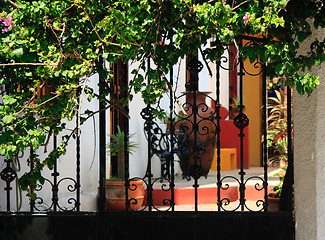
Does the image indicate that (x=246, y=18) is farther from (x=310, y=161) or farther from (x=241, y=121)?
(x=310, y=161)

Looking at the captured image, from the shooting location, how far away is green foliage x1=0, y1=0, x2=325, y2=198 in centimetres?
278

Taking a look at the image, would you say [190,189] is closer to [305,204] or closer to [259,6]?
[305,204]

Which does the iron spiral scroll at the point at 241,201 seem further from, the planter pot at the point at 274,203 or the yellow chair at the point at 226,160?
the yellow chair at the point at 226,160

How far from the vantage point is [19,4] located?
2.97 m

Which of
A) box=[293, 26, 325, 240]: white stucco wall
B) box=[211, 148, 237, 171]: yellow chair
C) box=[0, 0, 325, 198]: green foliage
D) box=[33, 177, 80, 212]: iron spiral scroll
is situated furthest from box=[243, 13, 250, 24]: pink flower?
box=[211, 148, 237, 171]: yellow chair

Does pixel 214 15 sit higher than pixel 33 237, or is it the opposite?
pixel 214 15

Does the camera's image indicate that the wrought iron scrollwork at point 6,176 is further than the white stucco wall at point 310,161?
Yes

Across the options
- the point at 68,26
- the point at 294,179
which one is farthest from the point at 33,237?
the point at 294,179

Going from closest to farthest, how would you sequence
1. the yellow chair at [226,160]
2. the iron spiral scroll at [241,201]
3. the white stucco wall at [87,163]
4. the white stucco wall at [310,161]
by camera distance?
the white stucco wall at [310,161] → the iron spiral scroll at [241,201] → the white stucco wall at [87,163] → the yellow chair at [226,160]

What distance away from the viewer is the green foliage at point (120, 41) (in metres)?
2.78

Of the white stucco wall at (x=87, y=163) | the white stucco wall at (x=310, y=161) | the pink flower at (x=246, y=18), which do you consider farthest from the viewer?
the white stucco wall at (x=87, y=163)

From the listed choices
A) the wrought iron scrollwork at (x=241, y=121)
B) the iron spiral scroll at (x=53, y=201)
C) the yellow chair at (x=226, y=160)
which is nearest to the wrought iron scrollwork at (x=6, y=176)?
the iron spiral scroll at (x=53, y=201)

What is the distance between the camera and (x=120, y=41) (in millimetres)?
2830

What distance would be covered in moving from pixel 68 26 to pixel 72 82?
0.32 m
